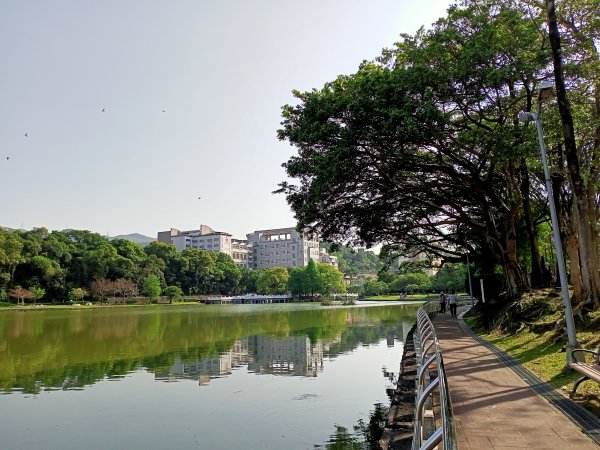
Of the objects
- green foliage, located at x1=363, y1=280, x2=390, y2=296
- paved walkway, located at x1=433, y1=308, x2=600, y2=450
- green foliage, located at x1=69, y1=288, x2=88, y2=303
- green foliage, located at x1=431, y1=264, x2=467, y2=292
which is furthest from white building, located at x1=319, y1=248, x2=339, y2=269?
paved walkway, located at x1=433, y1=308, x2=600, y2=450

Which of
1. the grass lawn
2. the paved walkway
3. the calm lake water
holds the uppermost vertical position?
the grass lawn

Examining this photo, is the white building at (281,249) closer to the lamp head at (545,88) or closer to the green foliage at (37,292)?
the green foliage at (37,292)

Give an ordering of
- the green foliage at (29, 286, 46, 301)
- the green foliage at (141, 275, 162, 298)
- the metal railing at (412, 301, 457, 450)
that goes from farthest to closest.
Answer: the green foliage at (141, 275, 162, 298) < the green foliage at (29, 286, 46, 301) < the metal railing at (412, 301, 457, 450)

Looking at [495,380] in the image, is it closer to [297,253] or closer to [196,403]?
[196,403]

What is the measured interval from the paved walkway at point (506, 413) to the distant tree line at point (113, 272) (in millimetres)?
70820

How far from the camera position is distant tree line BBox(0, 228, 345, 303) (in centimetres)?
7100

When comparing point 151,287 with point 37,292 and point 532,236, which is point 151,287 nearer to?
point 37,292

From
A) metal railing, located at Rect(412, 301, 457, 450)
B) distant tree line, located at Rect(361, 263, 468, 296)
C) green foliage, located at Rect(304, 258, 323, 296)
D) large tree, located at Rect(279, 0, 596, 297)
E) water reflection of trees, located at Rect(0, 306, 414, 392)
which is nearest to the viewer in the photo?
metal railing, located at Rect(412, 301, 457, 450)

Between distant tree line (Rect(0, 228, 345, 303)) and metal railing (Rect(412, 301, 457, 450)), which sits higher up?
distant tree line (Rect(0, 228, 345, 303))

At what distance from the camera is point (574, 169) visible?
1129 centimetres

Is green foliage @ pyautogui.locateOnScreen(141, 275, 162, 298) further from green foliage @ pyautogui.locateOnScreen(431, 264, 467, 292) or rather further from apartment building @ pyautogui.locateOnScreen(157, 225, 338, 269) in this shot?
apartment building @ pyautogui.locateOnScreen(157, 225, 338, 269)

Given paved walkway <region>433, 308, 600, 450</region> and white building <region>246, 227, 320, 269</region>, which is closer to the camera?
paved walkway <region>433, 308, 600, 450</region>

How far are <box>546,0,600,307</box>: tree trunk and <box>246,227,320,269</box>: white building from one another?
135 metres

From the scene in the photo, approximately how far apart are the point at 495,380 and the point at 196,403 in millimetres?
7039
